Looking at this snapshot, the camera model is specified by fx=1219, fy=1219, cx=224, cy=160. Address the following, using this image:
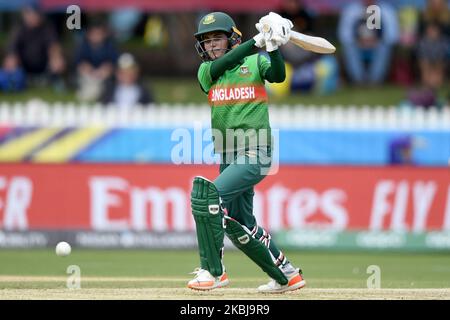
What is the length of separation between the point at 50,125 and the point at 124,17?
696 centimetres

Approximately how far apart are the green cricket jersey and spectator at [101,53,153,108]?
341 inches

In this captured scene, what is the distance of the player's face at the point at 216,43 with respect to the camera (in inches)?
352

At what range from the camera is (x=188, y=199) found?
14734 mm

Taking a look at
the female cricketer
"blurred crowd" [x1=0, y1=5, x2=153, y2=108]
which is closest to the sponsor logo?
the female cricketer

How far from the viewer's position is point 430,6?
63.2 feet

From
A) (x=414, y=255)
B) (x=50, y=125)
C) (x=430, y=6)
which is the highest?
(x=430, y=6)

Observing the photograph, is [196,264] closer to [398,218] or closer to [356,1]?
[398,218]

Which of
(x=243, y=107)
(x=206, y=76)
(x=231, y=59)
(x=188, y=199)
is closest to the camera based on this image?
(x=231, y=59)

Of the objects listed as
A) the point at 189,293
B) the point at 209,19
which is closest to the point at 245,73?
the point at 209,19

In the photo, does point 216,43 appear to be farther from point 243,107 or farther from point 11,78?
point 11,78

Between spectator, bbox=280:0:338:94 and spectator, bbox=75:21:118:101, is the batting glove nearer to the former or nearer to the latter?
spectator, bbox=280:0:338:94

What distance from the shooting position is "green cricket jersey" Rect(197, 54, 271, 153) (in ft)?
28.9

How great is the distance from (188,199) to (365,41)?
19.0 ft
